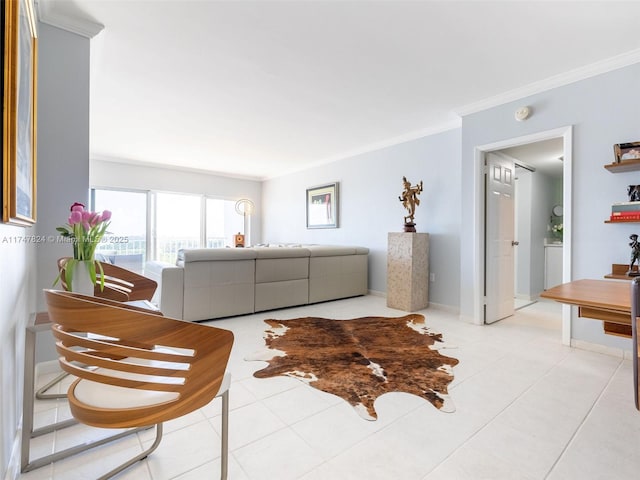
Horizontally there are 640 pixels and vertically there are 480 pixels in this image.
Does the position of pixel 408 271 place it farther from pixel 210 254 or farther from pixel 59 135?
pixel 59 135

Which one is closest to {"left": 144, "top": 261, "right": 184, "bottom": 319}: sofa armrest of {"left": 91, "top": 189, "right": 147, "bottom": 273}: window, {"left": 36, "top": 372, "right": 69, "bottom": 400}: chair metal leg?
{"left": 36, "top": 372, "right": 69, "bottom": 400}: chair metal leg

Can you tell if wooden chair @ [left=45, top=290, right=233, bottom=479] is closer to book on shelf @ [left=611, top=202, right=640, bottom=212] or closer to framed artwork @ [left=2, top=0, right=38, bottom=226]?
framed artwork @ [left=2, top=0, right=38, bottom=226]

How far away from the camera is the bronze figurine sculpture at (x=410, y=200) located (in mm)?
4095

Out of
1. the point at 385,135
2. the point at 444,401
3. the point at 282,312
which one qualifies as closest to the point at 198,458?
the point at 444,401

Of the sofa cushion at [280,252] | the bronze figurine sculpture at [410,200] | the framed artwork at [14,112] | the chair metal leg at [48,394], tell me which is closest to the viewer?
the framed artwork at [14,112]

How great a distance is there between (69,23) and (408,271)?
3897mm

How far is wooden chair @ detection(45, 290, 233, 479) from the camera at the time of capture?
0.83 m

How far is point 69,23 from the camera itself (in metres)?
2.10

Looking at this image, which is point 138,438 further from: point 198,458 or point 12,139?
point 12,139

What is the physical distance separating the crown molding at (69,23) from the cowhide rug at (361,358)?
2639 millimetres

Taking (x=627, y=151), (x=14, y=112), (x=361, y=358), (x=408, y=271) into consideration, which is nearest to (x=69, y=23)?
(x=14, y=112)

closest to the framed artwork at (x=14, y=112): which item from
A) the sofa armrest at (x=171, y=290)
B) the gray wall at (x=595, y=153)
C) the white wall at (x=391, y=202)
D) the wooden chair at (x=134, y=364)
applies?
the wooden chair at (x=134, y=364)

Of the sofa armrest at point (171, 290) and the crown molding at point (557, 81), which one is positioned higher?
the crown molding at point (557, 81)

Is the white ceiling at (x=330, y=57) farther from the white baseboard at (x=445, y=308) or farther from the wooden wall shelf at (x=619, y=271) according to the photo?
the white baseboard at (x=445, y=308)
